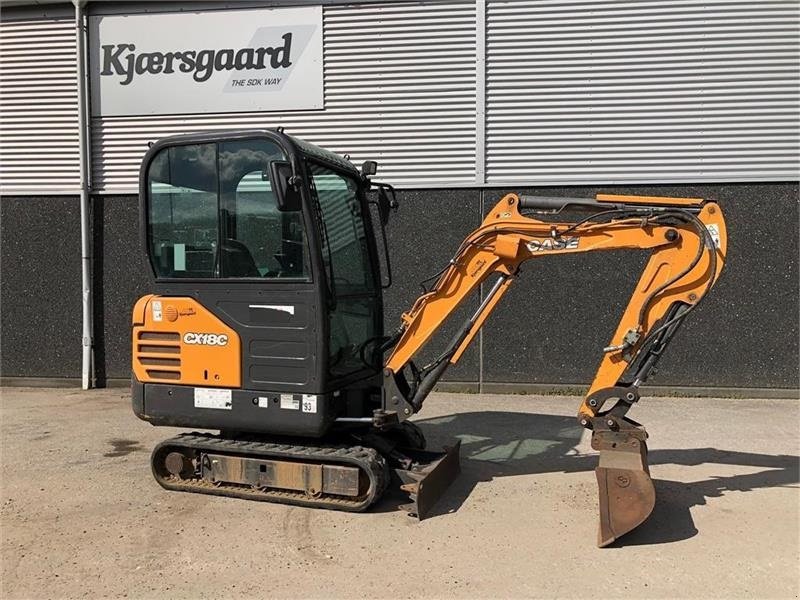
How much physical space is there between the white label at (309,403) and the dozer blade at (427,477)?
0.80 m

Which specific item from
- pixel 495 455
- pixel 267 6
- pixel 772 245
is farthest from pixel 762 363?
pixel 267 6

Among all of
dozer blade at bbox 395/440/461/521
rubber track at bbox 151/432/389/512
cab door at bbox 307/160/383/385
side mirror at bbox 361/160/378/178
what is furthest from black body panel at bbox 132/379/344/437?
side mirror at bbox 361/160/378/178

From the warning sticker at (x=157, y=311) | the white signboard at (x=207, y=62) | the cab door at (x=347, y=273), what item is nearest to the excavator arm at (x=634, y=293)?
the cab door at (x=347, y=273)

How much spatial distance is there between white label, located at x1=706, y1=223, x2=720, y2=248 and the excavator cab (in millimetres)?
2489

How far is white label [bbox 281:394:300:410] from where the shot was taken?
4.11 m

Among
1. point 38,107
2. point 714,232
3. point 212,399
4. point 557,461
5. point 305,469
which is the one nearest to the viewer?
point 714,232

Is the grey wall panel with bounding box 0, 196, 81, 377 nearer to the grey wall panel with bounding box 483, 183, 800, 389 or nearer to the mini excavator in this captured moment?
the mini excavator

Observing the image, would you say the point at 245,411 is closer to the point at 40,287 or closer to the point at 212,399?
the point at 212,399

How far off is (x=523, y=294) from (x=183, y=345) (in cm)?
489

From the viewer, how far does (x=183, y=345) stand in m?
4.36

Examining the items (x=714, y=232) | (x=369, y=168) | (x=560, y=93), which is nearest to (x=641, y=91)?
(x=560, y=93)

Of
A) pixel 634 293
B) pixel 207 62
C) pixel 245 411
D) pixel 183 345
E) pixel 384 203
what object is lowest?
pixel 245 411

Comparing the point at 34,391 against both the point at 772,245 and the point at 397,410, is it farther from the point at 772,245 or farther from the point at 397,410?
the point at 772,245

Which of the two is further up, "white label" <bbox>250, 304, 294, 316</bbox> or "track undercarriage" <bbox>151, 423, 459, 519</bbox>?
"white label" <bbox>250, 304, 294, 316</bbox>
